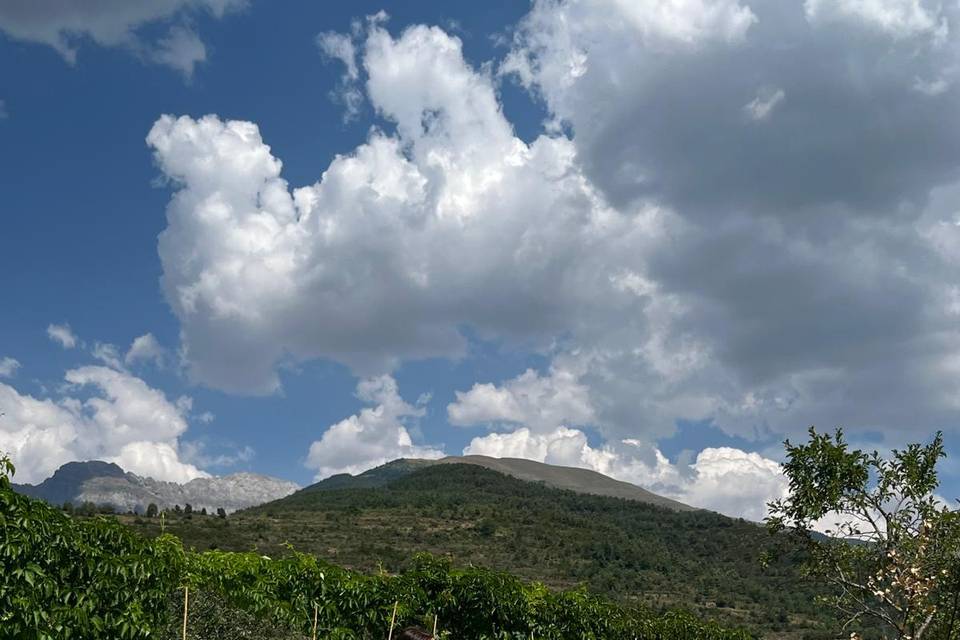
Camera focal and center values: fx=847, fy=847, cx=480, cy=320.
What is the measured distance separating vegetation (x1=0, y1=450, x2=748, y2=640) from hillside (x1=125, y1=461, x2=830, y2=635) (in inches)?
1103

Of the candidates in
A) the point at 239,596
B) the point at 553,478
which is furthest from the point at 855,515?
the point at 553,478

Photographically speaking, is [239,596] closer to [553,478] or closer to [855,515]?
[855,515]

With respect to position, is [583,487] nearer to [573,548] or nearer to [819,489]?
[573,548]

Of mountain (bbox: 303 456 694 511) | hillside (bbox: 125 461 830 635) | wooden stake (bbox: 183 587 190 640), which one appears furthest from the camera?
mountain (bbox: 303 456 694 511)

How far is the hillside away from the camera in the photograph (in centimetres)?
5266

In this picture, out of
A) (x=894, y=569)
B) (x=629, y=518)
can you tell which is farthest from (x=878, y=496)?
(x=629, y=518)

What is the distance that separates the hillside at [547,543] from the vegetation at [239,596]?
28020 mm

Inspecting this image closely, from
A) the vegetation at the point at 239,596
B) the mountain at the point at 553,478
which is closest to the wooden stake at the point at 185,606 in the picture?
the vegetation at the point at 239,596

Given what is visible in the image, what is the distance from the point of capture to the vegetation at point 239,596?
7.42m

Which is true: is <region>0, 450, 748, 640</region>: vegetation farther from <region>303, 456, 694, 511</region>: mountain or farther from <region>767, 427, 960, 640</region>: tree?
<region>303, 456, 694, 511</region>: mountain

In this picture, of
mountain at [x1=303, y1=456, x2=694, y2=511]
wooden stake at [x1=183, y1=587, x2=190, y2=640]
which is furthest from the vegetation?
mountain at [x1=303, y1=456, x2=694, y2=511]

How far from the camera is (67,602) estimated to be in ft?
24.9

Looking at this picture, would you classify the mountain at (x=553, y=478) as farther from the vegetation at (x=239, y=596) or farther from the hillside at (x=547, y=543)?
the vegetation at (x=239, y=596)

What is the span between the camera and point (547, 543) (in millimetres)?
73562
